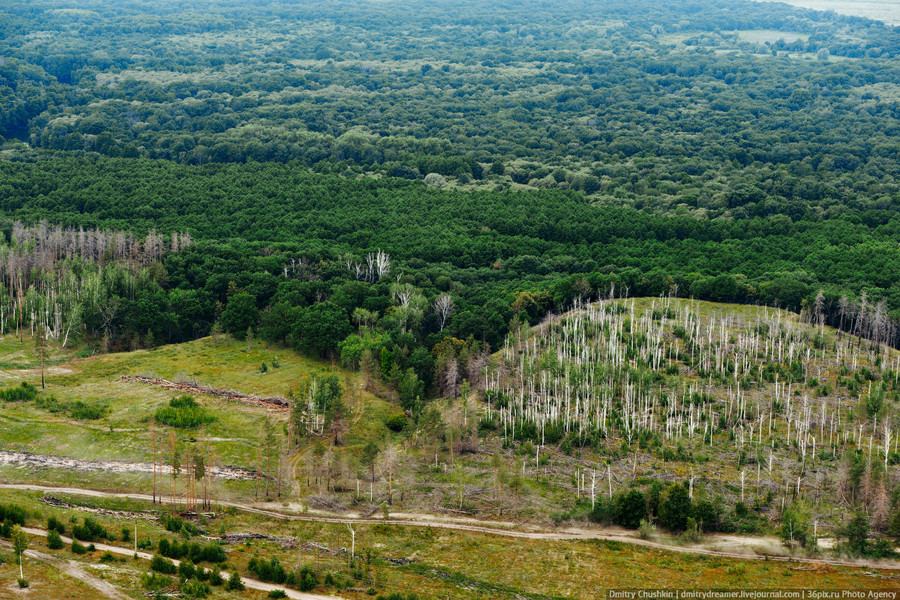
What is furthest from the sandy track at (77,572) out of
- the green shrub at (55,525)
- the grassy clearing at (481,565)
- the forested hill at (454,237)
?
the forested hill at (454,237)

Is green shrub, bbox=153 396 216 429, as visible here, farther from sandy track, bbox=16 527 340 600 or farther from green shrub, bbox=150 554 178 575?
green shrub, bbox=150 554 178 575

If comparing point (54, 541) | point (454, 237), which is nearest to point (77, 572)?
point (54, 541)

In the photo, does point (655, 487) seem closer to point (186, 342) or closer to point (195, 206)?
point (186, 342)

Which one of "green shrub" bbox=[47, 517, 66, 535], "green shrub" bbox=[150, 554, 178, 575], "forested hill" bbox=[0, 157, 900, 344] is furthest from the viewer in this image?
"forested hill" bbox=[0, 157, 900, 344]

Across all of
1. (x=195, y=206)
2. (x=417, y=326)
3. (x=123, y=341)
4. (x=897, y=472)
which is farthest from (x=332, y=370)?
(x=195, y=206)

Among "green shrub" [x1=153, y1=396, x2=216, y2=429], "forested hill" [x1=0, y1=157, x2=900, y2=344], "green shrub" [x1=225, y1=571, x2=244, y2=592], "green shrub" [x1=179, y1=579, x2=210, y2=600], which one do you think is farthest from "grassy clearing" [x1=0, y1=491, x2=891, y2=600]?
"forested hill" [x1=0, y1=157, x2=900, y2=344]

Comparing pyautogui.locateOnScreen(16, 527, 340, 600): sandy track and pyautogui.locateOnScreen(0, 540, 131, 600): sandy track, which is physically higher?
pyautogui.locateOnScreen(0, 540, 131, 600): sandy track

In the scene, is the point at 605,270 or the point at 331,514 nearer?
the point at 331,514
